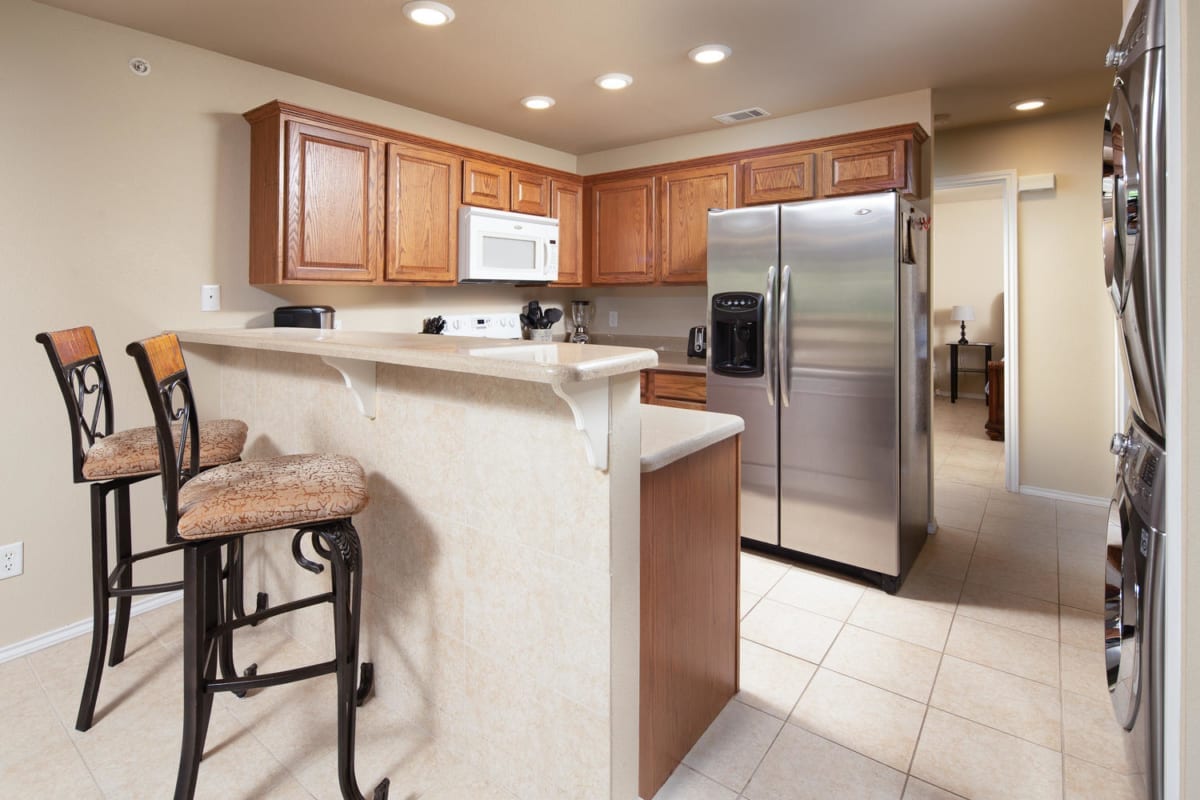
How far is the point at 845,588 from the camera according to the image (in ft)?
9.42

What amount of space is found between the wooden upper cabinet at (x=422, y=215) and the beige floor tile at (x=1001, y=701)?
116 inches

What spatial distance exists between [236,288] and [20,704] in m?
1.73

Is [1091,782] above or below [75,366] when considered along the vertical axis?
below

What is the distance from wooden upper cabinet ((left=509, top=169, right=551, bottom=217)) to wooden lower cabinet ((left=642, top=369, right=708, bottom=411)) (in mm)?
1312

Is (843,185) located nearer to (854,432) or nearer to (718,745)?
(854,432)

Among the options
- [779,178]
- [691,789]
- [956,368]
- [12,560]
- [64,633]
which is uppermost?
[779,178]

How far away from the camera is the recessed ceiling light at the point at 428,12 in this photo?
7.56ft

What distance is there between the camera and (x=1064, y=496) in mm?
3980

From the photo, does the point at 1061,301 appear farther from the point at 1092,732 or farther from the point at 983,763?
the point at 983,763

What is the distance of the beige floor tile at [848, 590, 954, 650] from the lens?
2.42 m

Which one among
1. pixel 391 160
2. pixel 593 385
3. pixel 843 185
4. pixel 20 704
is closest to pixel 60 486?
pixel 20 704

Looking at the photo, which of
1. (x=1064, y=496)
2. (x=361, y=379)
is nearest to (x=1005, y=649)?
(x=1064, y=496)

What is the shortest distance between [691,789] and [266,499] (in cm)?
128

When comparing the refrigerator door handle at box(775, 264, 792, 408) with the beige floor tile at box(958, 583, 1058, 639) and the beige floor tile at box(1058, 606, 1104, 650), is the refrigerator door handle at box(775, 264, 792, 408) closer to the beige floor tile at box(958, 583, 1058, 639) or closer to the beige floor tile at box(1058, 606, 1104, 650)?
the beige floor tile at box(958, 583, 1058, 639)
